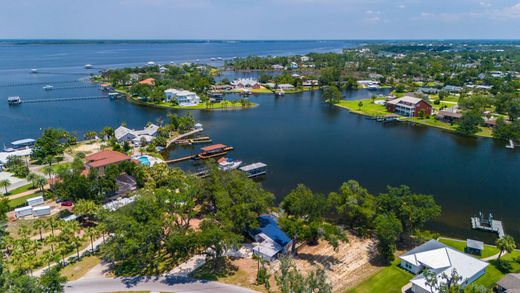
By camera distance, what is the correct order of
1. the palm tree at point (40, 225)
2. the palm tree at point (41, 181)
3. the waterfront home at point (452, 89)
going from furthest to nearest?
the waterfront home at point (452, 89) < the palm tree at point (41, 181) < the palm tree at point (40, 225)

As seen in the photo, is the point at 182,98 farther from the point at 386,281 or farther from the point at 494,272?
the point at 494,272

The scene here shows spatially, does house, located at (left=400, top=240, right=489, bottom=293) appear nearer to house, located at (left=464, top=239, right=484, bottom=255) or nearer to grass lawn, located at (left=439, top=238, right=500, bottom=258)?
house, located at (left=464, top=239, right=484, bottom=255)

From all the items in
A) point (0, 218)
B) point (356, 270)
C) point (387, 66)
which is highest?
point (387, 66)

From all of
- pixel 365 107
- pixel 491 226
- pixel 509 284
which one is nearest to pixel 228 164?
pixel 491 226

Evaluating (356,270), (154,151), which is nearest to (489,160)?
(356,270)

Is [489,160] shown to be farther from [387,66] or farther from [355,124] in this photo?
[387,66]

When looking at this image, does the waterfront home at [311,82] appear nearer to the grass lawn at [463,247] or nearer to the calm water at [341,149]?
the calm water at [341,149]

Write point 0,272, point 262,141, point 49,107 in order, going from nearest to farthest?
point 0,272
point 262,141
point 49,107

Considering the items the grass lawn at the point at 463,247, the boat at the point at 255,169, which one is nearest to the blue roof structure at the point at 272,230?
the boat at the point at 255,169
